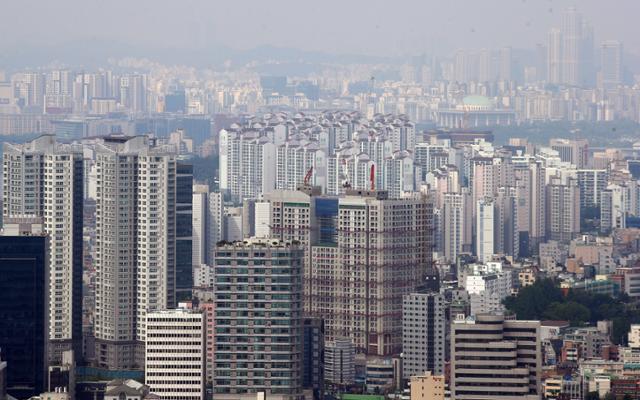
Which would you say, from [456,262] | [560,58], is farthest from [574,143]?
[456,262]

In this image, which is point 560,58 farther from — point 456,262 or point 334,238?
point 334,238

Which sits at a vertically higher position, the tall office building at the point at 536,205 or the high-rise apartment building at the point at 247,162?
the high-rise apartment building at the point at 247,162

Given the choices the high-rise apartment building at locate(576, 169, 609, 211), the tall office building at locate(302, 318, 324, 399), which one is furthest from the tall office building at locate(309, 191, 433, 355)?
the high-rise apartment building at locate(576, 169, 609, 211)

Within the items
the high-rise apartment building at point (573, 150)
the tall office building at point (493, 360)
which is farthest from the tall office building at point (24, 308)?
the high-rise apartment building at point (573, 150)

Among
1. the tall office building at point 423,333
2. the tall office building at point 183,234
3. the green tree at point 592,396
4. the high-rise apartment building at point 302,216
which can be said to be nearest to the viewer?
the green tree at point 592,396

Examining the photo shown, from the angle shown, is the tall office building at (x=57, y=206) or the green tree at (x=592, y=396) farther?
the tall office building at (x=57, y=206)

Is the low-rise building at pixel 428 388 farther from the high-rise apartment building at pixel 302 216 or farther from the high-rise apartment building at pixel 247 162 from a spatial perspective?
the high-rise apartment building at pixel 247 162

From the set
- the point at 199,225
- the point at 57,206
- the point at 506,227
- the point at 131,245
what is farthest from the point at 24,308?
the point at 506,227

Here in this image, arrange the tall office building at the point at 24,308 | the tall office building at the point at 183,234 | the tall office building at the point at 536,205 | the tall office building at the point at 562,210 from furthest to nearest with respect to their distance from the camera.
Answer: the tall office building at the point at 562,210 < the tall office building at the point at 536,205 < the tall office building at the point at 183,234 < the tall office building at the point at 24,308

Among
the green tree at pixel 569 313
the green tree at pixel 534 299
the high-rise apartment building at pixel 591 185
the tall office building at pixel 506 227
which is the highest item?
the high-rise apartment building at pixel 591 185
